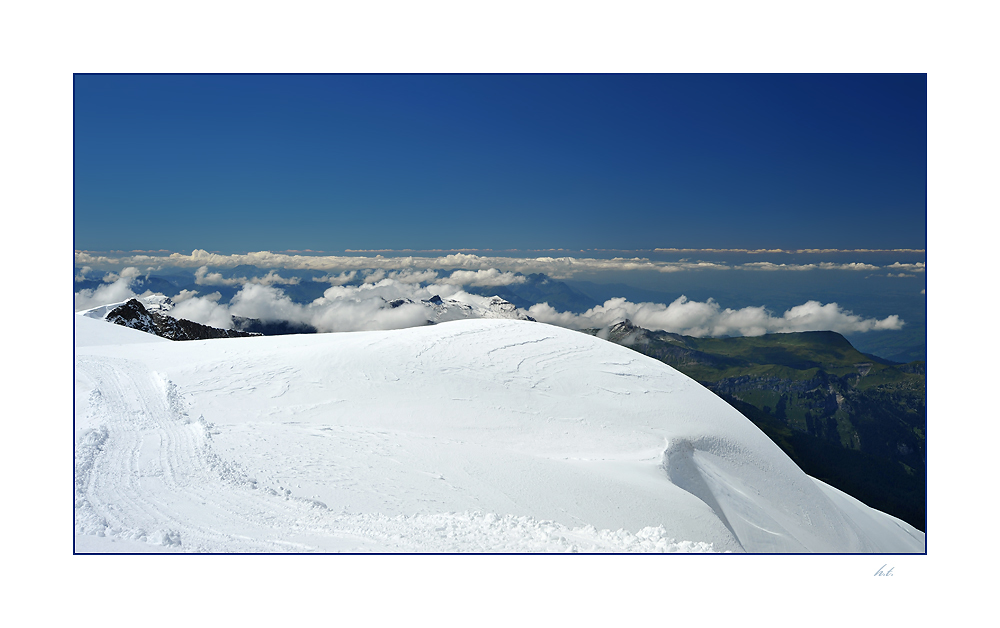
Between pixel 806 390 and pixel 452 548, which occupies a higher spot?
pixel 452 548

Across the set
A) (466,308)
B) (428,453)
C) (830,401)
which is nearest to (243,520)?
(428,453)

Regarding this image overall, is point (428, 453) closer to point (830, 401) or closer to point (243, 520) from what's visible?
point (243, 520)

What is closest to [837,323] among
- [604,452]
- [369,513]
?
[604,452]

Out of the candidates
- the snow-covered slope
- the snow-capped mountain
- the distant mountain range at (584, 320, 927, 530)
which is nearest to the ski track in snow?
the snow-covered slope

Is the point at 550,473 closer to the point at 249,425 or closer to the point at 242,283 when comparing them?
the point at 249,425

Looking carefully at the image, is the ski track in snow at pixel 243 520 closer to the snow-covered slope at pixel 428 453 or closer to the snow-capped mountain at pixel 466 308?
the snow-covered slope at pixel 428 453
